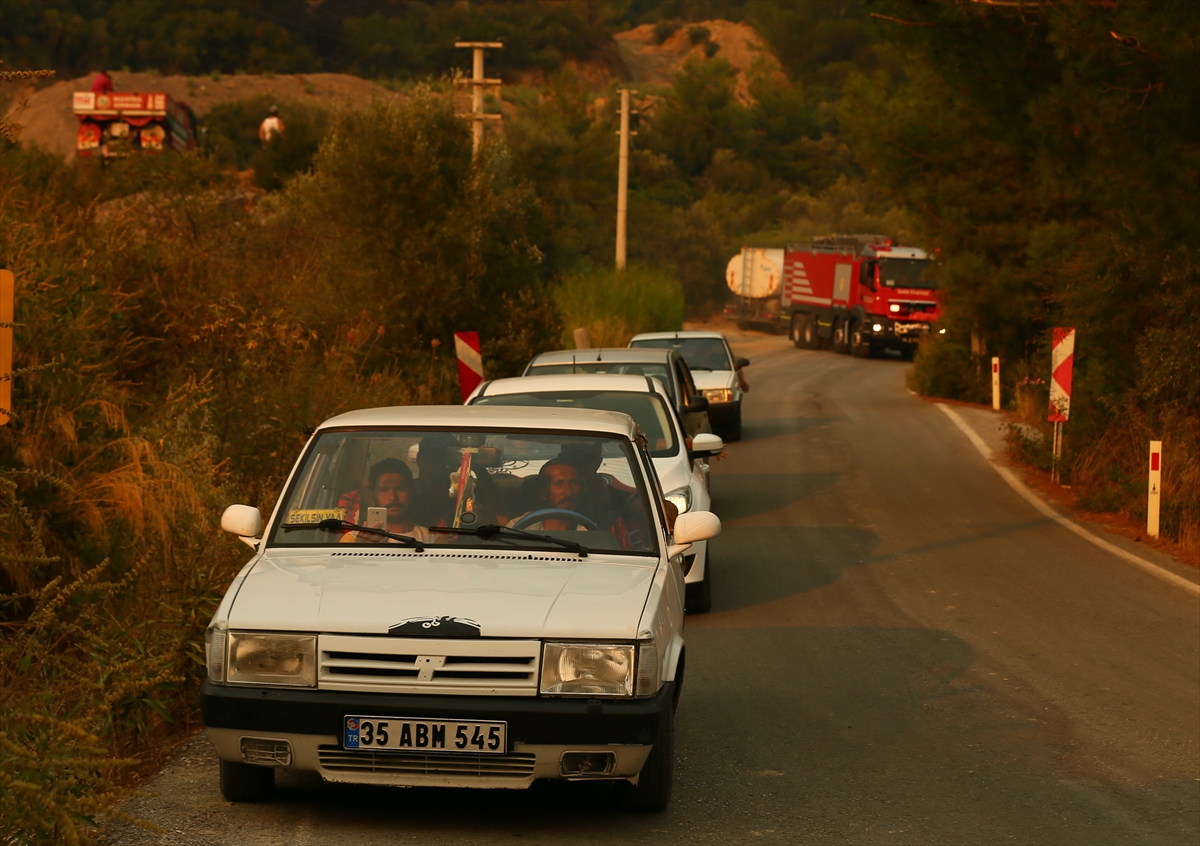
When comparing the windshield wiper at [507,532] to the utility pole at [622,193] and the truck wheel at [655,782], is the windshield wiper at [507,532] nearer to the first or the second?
the truck wheel at [655,782]

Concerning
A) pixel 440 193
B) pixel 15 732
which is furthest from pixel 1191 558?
pixel 440 193

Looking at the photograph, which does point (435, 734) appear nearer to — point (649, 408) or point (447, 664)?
point (447, 664)

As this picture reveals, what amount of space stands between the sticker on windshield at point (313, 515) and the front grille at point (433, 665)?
1.11 metres

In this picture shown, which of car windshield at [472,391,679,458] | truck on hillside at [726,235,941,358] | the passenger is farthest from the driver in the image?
truck on hillside at [726,235,941,358]

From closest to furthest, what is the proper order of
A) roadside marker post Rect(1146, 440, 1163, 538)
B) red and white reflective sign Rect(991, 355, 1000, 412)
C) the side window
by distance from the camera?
roadside marker post Rect(1146, 440, 1163, 538), the side window, red and white reflective sign Rect(991, 355, 1000, 412)

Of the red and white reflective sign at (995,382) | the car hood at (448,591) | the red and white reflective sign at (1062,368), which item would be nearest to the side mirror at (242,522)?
the car hood at (448,591)

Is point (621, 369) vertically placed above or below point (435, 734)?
above

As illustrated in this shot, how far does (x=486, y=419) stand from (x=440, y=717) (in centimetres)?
183

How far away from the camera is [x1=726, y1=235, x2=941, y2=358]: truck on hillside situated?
141ft

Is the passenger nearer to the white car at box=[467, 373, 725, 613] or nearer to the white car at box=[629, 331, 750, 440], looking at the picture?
the white car at box=[467, 373, 725, 613]

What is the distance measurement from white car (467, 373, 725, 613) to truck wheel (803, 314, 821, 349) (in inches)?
1524

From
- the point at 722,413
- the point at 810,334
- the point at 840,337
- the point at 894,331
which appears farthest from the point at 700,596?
the point at 810,334

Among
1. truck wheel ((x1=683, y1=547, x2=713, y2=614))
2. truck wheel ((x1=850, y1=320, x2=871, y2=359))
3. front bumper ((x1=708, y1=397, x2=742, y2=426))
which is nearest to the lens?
truck wheel ((x1=683, y1=547, x2=713, y2=614))

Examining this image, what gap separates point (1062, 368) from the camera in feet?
56.9
